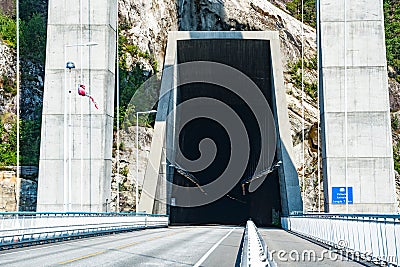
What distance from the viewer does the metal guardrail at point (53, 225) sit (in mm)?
26750

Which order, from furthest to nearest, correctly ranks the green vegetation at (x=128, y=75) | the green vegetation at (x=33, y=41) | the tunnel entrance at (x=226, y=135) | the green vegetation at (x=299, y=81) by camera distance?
the green vegetation at (x=299, y=81), the green vegetation at (x=128, y=75), the green vegetation at (x=33, y=41), the tunnel entrance at (x=226, y=135)

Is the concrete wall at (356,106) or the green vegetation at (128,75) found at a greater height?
the green vegetation at (128,75)

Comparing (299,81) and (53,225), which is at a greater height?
(299,81)

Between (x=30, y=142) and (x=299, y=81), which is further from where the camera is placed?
(x=299, y=81)

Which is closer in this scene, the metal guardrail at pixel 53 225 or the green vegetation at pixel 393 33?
the metal guardrail at pixel 53 225

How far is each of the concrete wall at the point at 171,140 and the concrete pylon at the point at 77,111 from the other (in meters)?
11.6

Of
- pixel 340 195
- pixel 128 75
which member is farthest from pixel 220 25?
pixel 340 195

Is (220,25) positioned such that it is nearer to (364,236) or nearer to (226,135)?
(226,135)

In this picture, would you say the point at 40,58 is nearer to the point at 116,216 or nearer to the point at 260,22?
the point at 260,22

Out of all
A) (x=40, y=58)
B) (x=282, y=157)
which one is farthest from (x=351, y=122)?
(x=40, y=58)

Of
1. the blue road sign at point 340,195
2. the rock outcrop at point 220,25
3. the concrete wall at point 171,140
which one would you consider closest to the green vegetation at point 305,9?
the rock outcrop at point 220,25

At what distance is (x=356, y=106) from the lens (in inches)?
1655

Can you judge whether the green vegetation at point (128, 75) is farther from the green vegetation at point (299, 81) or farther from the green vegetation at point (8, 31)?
the green vegetation at point (299, 81)

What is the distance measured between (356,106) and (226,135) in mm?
45526
